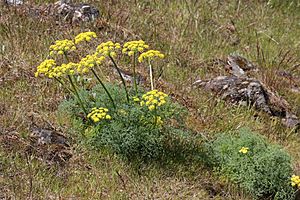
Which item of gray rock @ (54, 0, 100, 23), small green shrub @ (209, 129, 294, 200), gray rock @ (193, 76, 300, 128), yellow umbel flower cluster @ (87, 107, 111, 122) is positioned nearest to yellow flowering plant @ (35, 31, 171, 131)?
yellow umbel flower cluster @ (87, 107, 111, 122)

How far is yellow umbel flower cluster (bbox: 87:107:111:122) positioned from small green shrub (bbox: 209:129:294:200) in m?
1.00

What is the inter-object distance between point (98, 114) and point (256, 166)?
1.29m

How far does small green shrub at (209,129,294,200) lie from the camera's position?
4.23 metres

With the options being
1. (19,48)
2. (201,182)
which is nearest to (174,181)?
(201,182)

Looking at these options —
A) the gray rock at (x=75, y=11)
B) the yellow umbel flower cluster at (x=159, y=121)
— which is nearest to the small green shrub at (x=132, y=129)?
the yellow umbel flower cluster at (x=159, y=121)

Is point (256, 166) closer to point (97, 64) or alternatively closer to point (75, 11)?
point (97, 64)

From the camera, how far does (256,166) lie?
4262mm

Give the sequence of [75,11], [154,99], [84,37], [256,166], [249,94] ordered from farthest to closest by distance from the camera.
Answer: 1. [75,11]
2. [249,94]
3. [256,166]
4. [84,37]
5. [154,99]

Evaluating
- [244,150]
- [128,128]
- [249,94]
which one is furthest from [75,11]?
[244,150]

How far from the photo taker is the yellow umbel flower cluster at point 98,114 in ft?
13.1

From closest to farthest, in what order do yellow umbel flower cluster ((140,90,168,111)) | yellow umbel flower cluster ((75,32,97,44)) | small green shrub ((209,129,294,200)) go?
yellow umbel flower cluster ((140,90,168,111)) < yellow umbel flower cluster ((75,32,97,44)) < small green shrub ((209,129,294,200))

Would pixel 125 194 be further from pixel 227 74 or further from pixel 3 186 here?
pixel 227 74

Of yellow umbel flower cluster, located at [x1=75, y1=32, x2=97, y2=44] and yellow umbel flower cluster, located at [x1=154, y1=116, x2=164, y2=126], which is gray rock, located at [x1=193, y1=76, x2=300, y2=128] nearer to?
yellow umbel flower cluster, located at [x1=154, y1=116, x2=164, y2=126]

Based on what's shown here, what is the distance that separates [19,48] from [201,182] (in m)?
2.26
